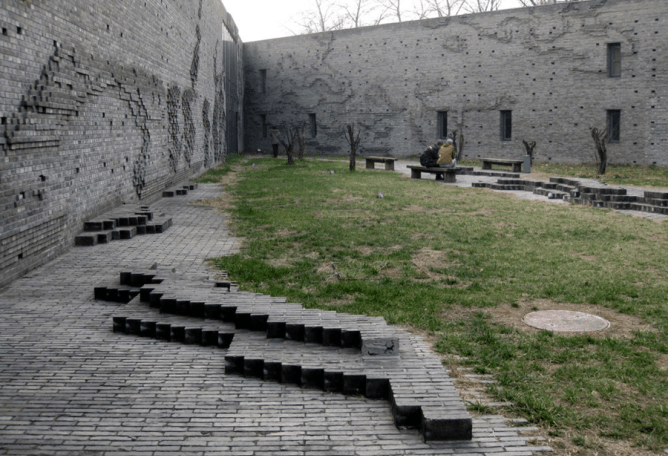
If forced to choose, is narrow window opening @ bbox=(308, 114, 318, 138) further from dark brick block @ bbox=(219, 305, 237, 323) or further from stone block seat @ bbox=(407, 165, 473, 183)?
dark brick block @ bbox=(219, 305, 237, 323)

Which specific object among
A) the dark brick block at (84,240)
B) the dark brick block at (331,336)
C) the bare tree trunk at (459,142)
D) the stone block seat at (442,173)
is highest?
the bare tree trunk at (459,142)

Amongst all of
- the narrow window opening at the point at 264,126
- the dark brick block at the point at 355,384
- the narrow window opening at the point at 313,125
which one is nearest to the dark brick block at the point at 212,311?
the dark brick block at the point at 355,384

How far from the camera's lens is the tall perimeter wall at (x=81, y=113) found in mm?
7840

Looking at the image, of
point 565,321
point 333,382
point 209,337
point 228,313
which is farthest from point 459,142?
point 333,382

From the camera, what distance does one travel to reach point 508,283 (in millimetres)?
7777

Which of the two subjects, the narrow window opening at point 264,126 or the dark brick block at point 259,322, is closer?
the dark brick block at point 259,322

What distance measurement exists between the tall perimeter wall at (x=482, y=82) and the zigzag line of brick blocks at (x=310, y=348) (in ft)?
83.2

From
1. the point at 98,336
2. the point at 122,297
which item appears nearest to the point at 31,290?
the point at 122,297

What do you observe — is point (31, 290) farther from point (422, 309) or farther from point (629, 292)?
point (629, 292)

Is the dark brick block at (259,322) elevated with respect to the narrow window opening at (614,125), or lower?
lower

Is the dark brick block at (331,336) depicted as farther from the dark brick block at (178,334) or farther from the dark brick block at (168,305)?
the dark brick block at (168,305)

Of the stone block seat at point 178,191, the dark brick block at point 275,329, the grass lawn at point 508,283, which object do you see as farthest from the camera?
the stone block seat at point 178,191

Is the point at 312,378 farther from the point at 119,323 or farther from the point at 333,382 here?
the point at 119,323

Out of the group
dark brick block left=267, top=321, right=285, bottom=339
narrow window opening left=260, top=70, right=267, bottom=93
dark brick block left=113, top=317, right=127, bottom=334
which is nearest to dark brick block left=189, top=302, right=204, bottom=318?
dark brick block left=113, top=317, right=127, bottom=334
